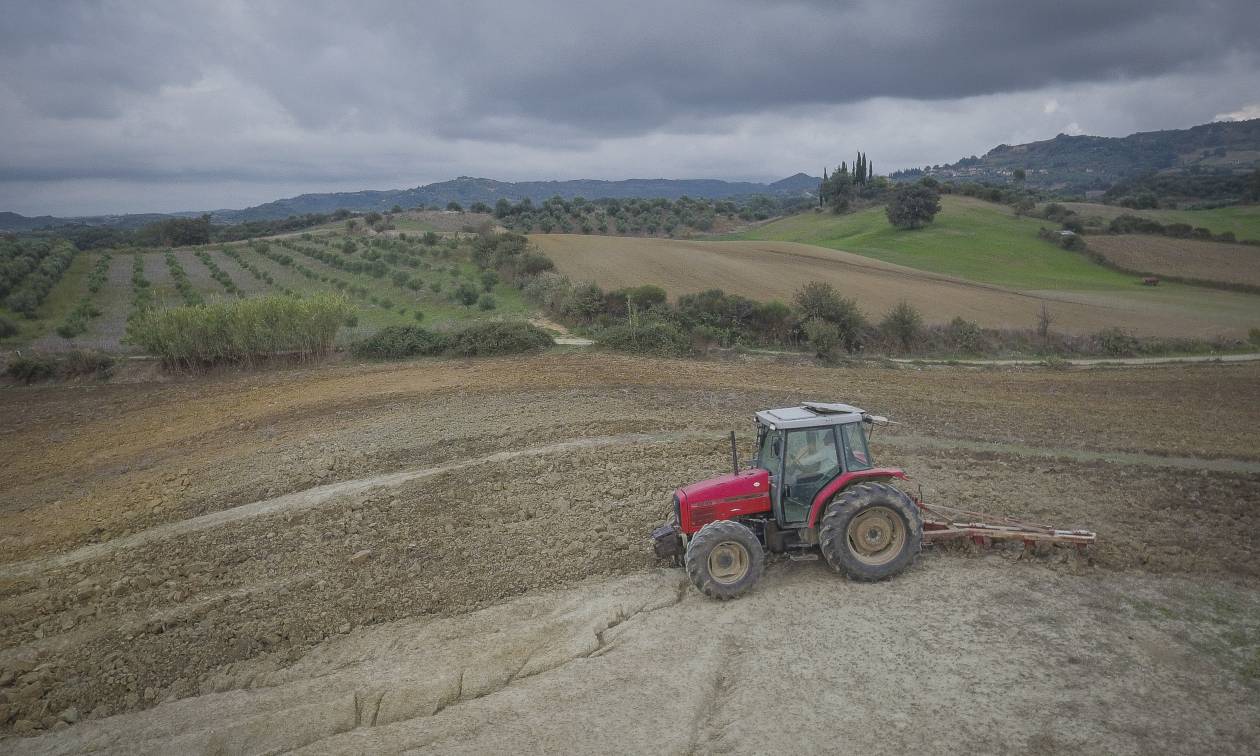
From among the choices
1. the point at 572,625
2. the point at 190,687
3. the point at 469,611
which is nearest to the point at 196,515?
the point at 190,687

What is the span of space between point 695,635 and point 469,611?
2863 mm

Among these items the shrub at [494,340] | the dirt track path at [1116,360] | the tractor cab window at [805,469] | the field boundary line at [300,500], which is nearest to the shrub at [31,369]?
the shrub at [494,340]

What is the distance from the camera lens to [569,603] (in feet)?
28.6

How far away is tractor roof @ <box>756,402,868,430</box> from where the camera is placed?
855cm

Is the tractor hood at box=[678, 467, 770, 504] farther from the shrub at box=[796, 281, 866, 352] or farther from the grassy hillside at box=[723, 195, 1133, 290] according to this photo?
the grassy hillside at box=[723, 195, 1133, 290]

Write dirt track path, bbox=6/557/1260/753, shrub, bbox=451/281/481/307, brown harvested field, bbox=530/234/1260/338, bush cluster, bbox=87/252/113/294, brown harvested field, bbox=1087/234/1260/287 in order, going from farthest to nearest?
1. brown harvested field, bbox=1087/234/1260/287
2. bush cluster, bbox=87/252/113/294
3. shrub, bbox=451/281/481/307
4. brown harvested field, bbox=530/234/1260/338
5. dirt track path, bbox=6/557/1260/753

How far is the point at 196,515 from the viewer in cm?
1279

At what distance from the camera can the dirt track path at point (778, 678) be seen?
622 centimetres

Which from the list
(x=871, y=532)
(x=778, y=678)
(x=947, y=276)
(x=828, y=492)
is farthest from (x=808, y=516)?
(x=947, y=276)

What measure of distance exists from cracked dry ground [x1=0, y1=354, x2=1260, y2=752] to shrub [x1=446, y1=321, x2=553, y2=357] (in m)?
9.30

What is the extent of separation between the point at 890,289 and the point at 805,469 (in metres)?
37.5

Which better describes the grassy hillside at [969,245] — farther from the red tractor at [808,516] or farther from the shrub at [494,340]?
the red tractor at [808,516]

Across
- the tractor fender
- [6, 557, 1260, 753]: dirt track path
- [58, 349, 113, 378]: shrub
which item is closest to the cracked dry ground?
[6, 557, 1260, 753]: dirt track path

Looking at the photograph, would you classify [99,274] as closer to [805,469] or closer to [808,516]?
[805,469]
